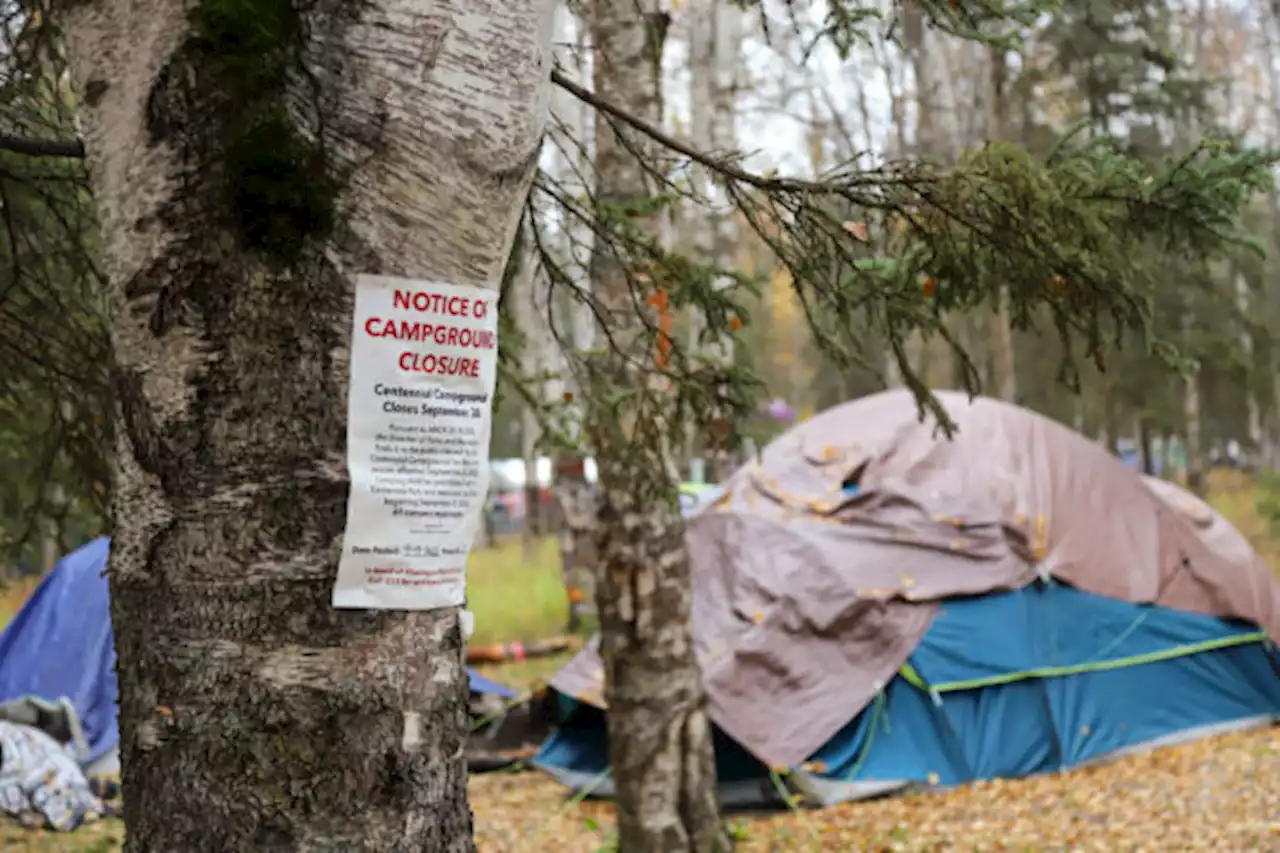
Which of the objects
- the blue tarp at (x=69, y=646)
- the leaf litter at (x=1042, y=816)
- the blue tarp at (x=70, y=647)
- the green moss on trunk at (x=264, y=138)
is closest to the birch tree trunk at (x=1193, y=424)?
the leaf litter at (x=1042, y=816)

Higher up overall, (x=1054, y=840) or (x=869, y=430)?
(x=869, y=430)

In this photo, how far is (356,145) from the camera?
1.60 m

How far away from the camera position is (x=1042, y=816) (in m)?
6.37

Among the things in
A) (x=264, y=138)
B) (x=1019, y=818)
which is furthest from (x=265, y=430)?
(x=1019, y=818)

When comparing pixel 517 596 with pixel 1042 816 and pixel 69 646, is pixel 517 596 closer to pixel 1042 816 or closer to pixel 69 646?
pixel 69 646

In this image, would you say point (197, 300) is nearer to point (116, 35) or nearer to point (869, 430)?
point (116, 35)

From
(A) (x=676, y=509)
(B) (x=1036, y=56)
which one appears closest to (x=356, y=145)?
(A) (x=676, y=509)

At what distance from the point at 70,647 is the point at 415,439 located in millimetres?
8344

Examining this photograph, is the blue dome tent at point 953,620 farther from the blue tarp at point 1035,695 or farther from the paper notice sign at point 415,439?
the paper notice sign at point 415,439

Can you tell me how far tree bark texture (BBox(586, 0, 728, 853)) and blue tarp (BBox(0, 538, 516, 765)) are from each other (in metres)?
3.82

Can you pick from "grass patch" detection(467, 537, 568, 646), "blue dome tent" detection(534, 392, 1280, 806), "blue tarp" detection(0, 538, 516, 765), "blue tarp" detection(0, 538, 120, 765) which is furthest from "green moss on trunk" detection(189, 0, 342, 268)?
"grass patch" detection(467, 537, 568, 646)

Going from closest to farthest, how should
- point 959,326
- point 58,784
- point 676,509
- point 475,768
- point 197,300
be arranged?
point 197,300 < point 676,509 < point 58,784 < point 475,768 < point 959,326

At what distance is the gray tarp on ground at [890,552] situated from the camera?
23.7 feet

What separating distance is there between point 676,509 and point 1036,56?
14.6m
